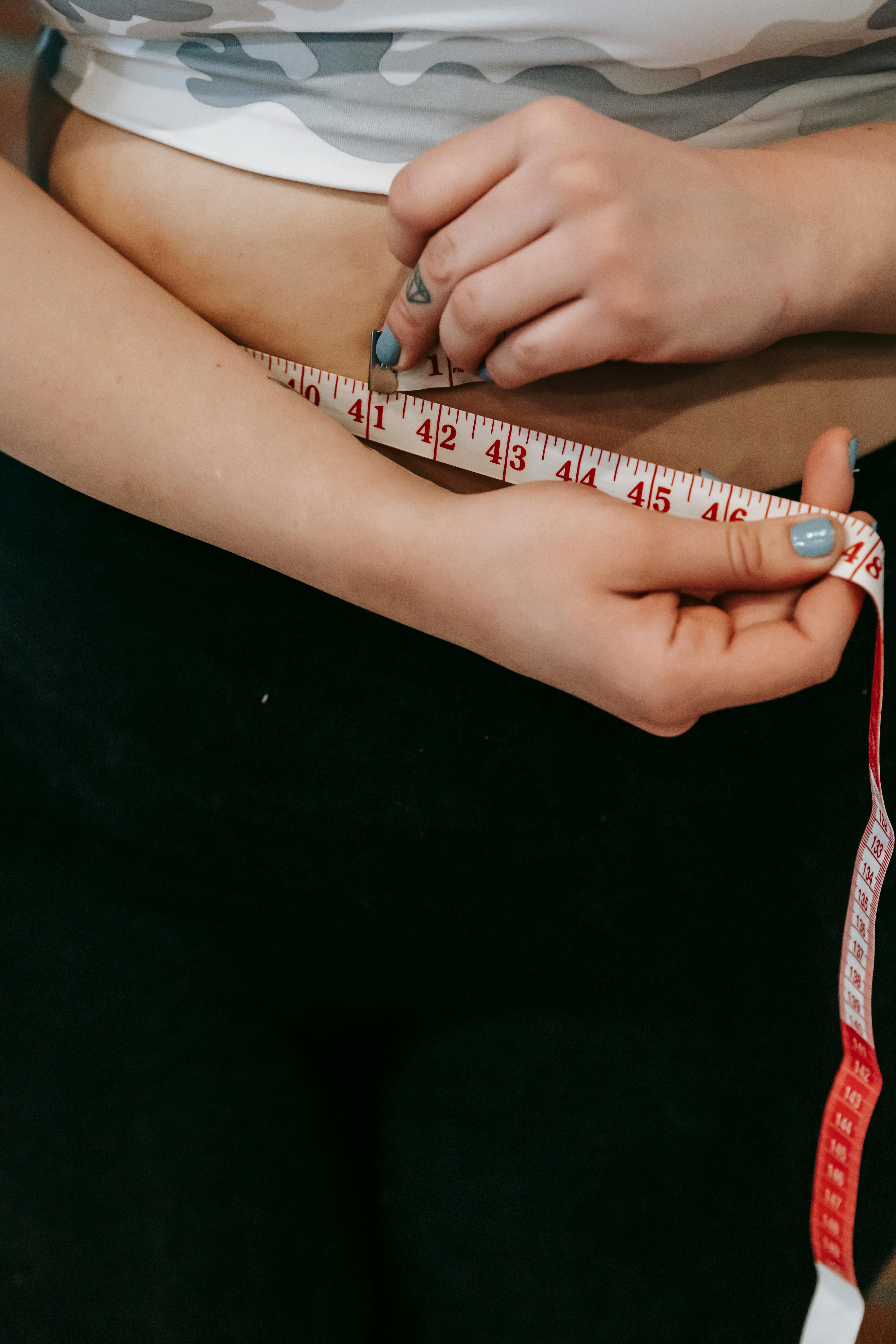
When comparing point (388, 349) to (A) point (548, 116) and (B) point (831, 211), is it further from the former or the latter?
(B) point (831, 211)

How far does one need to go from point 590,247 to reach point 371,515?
0.32 meters

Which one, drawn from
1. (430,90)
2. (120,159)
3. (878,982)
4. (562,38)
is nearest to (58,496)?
(120,159)

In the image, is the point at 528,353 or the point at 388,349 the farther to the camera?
the point at 388,349

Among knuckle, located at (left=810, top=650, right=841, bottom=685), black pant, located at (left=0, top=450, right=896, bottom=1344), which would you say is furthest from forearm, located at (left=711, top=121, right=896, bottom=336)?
knuckle, located at (left=810, top=650, right=841, bottom=685)

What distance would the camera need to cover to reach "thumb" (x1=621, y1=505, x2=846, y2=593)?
782 millimetres

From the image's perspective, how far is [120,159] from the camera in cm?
97

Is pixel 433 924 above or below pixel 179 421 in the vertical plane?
below

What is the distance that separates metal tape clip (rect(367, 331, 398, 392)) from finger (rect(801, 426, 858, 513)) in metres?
0.46

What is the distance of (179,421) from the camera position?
0.88 meters

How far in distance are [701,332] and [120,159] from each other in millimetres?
667

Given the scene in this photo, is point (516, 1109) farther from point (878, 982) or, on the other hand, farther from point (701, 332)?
point (701, 332)

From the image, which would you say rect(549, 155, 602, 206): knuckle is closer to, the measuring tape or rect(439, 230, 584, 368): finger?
rect(439, 230, 584, 368): finger

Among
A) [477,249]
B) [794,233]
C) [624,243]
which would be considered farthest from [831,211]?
[477,249]

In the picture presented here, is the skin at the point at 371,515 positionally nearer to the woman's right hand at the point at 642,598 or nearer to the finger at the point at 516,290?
the woman's right hand at the point at 642,598
